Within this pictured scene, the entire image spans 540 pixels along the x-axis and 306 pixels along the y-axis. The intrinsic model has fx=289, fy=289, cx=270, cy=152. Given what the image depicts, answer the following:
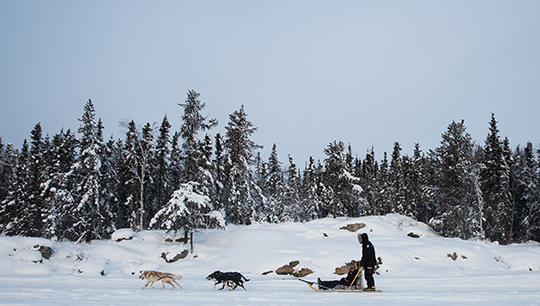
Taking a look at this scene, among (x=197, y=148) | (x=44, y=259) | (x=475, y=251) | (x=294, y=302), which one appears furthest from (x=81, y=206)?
(x=475, y=251)

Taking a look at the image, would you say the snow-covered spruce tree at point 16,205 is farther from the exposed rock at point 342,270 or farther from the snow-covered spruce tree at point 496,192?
the snow-covered spruce tree at point 496,192

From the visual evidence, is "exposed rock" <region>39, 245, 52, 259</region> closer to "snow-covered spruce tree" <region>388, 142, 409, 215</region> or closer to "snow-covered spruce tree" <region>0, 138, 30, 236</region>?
"snow-covered spruce tree" <region>0, 138, 30, 236</region>

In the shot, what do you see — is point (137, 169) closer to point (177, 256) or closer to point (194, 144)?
point (194, 144)

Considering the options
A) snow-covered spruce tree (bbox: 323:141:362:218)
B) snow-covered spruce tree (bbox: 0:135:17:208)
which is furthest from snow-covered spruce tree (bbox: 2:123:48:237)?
snow-covered spruce tree (bbox: 323:141:362:218)

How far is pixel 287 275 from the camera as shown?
54.2 feet

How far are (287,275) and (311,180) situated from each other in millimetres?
30344

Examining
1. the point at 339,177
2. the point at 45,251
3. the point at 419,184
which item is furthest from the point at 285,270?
the point at 419,184

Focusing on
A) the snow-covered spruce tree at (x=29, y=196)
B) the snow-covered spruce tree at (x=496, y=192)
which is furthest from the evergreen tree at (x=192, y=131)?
the snow-covered spruce tree at (x=496, y=192)

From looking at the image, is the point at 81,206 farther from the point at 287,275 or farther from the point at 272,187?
the point at 272,187

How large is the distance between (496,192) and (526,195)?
409 centimetres

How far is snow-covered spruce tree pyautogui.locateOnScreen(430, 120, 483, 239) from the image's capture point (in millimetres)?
29328

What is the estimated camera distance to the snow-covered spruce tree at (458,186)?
96.2 ft

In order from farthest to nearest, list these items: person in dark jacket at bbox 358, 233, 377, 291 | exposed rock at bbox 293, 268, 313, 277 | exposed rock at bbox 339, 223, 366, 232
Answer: exposed rock at bbox 339, 223, 366, 232, exposed rock at bbox 293, 268, 313, 277, person in dark jacket at bbox 358, 233, 377, 291

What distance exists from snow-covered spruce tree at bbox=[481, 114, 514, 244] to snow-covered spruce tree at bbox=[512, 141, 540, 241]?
4.15 ft
